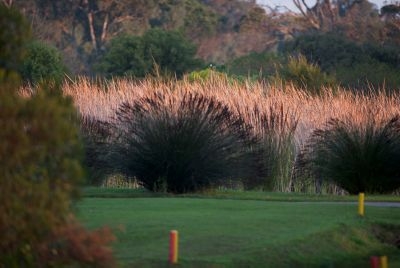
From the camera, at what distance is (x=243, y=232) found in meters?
15.7

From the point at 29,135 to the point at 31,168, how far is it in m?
0.33

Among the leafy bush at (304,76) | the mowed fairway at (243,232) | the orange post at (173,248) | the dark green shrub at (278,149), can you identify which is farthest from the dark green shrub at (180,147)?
the leafy bush at (304,76)

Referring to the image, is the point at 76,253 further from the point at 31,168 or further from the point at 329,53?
the point at 329,53

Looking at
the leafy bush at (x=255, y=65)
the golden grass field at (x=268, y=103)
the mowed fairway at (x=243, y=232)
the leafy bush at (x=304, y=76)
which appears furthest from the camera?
the leafy bush at (x=255, y=65)

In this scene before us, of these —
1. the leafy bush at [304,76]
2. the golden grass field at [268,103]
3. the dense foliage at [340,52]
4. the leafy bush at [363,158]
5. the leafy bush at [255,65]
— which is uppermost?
the dense foliage at [340,52]

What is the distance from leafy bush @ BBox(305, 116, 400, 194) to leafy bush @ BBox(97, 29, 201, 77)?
2837cm

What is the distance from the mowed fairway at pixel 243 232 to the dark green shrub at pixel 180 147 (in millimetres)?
3239

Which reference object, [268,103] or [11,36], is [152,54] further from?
[11,36]

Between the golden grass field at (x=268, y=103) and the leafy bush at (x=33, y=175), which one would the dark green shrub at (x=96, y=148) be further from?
the leafy bush at (x=33, y=175)

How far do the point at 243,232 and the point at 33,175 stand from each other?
5.94 m

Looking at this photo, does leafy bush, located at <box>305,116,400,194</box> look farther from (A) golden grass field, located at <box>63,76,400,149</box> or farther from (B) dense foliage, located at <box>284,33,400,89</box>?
(B) dense foliage, located at <box>284,33,400,89</box>

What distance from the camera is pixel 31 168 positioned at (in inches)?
399

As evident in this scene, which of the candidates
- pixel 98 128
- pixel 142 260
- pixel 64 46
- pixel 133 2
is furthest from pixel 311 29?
pixel 142 260

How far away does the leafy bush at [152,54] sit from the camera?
176 ft
